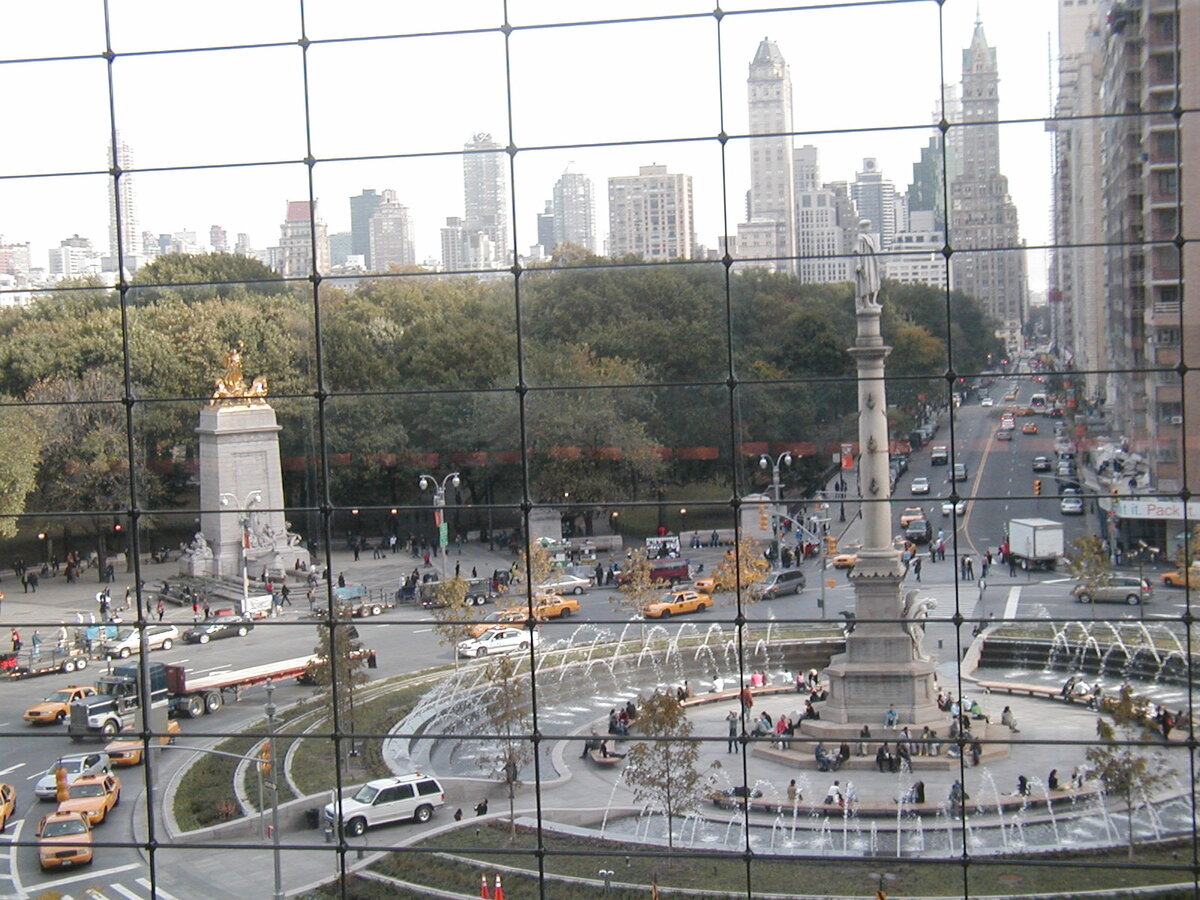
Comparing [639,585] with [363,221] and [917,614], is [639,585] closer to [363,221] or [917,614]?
[363,221]

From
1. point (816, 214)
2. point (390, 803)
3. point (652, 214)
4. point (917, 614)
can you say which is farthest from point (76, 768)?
point (917, 614)

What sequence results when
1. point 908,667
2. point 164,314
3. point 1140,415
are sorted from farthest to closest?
1. point 908,667
2. point 164,314
3. point 1140,415

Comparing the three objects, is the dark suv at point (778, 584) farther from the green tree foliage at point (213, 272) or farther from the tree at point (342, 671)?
the green tree foliage at point (213, 272)

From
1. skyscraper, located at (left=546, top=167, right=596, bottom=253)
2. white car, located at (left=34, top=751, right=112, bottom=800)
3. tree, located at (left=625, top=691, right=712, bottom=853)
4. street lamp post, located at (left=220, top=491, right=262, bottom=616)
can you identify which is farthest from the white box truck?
white car, located at (left=34, top=751, right=112, bottom=800)

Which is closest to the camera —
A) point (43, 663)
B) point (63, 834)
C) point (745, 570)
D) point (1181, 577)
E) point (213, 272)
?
point (745, 570)

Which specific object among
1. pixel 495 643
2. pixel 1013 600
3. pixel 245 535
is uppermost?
pixel 245 535

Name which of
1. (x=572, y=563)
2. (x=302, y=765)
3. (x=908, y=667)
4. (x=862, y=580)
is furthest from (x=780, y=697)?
(x=572, y=563)

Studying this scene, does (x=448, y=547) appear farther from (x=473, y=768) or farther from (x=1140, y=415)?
(x=1140, y=415)

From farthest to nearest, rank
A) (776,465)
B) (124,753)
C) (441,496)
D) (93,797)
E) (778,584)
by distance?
(124,753), (93,797), (441,496), (778,584), (776,465)
